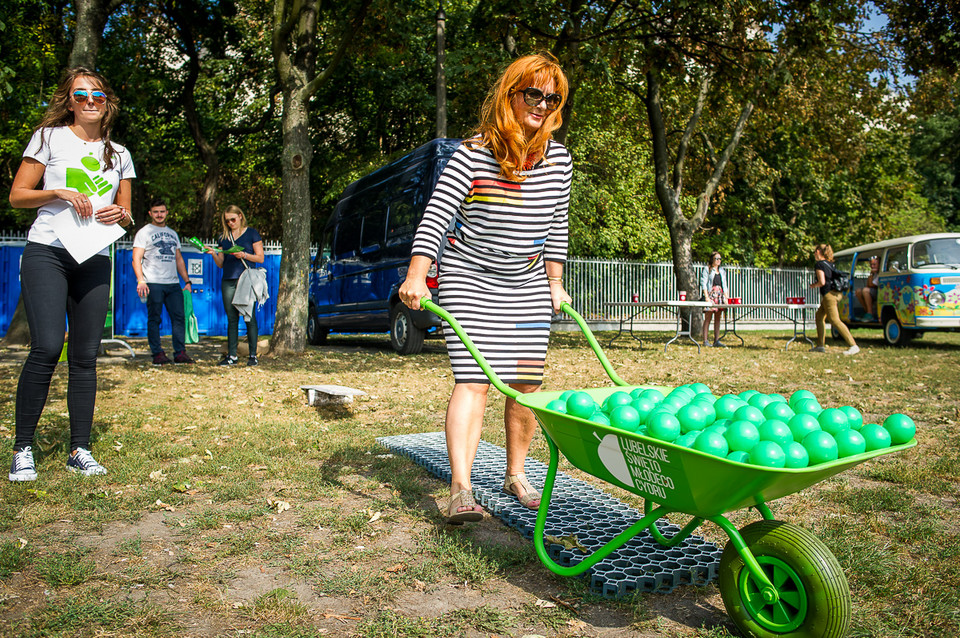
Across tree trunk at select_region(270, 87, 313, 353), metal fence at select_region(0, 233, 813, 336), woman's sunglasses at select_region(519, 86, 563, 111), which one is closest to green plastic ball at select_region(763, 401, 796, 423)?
woman's sunglasses at select_region(519, 86, 563, 111)

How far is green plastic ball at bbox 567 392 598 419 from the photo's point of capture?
227cm

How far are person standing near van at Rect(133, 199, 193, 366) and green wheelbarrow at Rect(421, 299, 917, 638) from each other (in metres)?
7.10

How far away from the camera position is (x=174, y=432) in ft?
16.1

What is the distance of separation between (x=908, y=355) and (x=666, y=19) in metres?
6.82

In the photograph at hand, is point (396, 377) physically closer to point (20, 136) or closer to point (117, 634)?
point (117, 634)

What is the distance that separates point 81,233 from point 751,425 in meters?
3.37

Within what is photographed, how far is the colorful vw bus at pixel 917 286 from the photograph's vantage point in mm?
12156

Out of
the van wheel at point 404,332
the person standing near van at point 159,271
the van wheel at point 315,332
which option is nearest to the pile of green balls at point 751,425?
the person standing near van at point 159,271

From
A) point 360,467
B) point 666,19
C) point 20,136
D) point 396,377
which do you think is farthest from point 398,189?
point 20,136

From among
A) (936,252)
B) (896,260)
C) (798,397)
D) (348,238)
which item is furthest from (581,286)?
(798,397)

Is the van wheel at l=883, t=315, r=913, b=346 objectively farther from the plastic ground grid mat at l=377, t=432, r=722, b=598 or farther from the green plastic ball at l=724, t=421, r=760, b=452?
the green plastic ball at l=724, t=421, r=760, b=452

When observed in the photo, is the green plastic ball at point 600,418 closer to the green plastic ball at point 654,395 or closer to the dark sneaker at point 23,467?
the green plastic ball at point 654,395

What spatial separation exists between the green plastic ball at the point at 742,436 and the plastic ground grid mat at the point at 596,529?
0.70 meters

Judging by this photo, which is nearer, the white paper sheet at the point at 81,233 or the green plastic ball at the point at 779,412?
the green plastic ball at the point at 779,412
